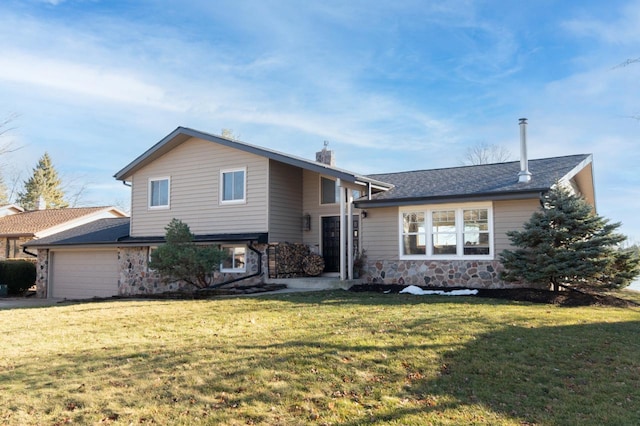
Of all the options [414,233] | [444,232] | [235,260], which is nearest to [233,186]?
[235,260]

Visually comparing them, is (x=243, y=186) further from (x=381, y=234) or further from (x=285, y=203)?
(x=381, y=234)

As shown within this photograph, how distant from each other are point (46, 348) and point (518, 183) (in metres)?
11.6

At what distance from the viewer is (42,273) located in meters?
21.1

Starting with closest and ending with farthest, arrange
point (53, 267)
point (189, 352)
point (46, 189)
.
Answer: point (189, 352) → point (53, 267) → point (46, 189)

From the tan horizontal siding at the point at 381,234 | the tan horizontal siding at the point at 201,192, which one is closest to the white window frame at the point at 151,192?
the tan horizontal siding at the point at 201,192

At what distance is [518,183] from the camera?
13789 mm

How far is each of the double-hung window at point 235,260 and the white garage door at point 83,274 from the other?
5173 mm

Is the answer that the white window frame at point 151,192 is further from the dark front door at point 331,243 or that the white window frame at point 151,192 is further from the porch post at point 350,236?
the porch post at point 350,236

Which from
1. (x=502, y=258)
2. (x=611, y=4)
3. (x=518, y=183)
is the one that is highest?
(x=611, y=4)

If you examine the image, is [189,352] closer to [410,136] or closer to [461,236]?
[461,236]


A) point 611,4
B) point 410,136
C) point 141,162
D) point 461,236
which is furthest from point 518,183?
point 410,136

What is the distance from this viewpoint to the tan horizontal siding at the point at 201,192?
53.7 feet

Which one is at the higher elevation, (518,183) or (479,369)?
(518,183)

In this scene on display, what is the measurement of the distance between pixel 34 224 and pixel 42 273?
7.38 metres
